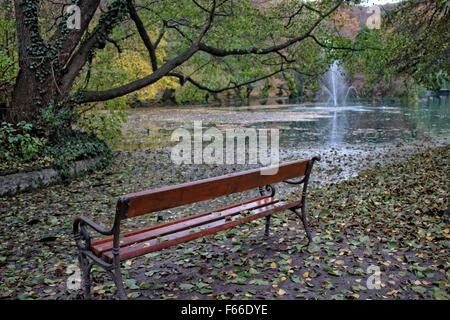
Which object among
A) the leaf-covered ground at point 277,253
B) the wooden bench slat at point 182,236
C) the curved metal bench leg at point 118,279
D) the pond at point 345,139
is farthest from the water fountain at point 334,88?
the curved metal bench leg at point 118,279

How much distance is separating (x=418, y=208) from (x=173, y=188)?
417 cm

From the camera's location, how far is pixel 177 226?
3805 millimetres

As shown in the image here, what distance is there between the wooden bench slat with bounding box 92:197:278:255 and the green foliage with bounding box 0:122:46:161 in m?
5.35

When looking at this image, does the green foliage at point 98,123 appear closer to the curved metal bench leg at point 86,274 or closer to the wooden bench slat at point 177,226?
the wooden bench slat at point 177,226

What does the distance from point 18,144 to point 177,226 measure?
6.18 m

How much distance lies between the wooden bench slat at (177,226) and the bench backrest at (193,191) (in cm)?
39

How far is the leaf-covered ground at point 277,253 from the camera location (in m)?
3.62

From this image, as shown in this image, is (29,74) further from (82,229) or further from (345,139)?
(345,139)

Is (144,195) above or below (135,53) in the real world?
below

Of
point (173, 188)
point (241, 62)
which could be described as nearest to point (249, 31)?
point (241, 62)

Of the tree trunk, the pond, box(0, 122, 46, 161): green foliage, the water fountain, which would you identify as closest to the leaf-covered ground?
box(0, 122, 46, 161): green foliage

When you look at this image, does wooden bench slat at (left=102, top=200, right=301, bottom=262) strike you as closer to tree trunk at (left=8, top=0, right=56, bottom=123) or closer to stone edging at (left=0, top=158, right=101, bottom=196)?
stone edging at (left=0, top=158, right=101, bottom=196)

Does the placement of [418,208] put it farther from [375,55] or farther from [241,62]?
Result: [241,62]

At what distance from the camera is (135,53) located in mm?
17109
